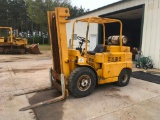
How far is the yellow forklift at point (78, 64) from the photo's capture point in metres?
4.15

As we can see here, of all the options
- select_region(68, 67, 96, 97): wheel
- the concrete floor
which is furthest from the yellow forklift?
the concrete floor

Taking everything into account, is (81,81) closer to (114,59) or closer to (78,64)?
(78,64)

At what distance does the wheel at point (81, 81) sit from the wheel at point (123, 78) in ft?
3.97

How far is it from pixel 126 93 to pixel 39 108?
2.51 m

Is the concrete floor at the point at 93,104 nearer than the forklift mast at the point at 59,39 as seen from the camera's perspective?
Yes

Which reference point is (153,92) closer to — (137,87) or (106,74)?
(137,87)

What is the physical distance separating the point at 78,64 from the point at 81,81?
45cm

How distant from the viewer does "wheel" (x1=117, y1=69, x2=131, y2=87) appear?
541 cm

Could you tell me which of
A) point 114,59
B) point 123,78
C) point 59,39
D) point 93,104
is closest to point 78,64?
point 59,39

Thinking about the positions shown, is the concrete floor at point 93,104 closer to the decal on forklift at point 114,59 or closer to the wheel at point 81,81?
the wheel at point 81,81

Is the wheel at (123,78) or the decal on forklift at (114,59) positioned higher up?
the decal on forklift at (114,59)

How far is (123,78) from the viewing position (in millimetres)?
5582

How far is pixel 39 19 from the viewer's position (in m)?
27.7

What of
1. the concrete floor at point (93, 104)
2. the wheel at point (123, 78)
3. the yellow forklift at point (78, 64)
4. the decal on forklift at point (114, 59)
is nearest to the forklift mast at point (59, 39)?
the yellow forklift at point (78, 64)
